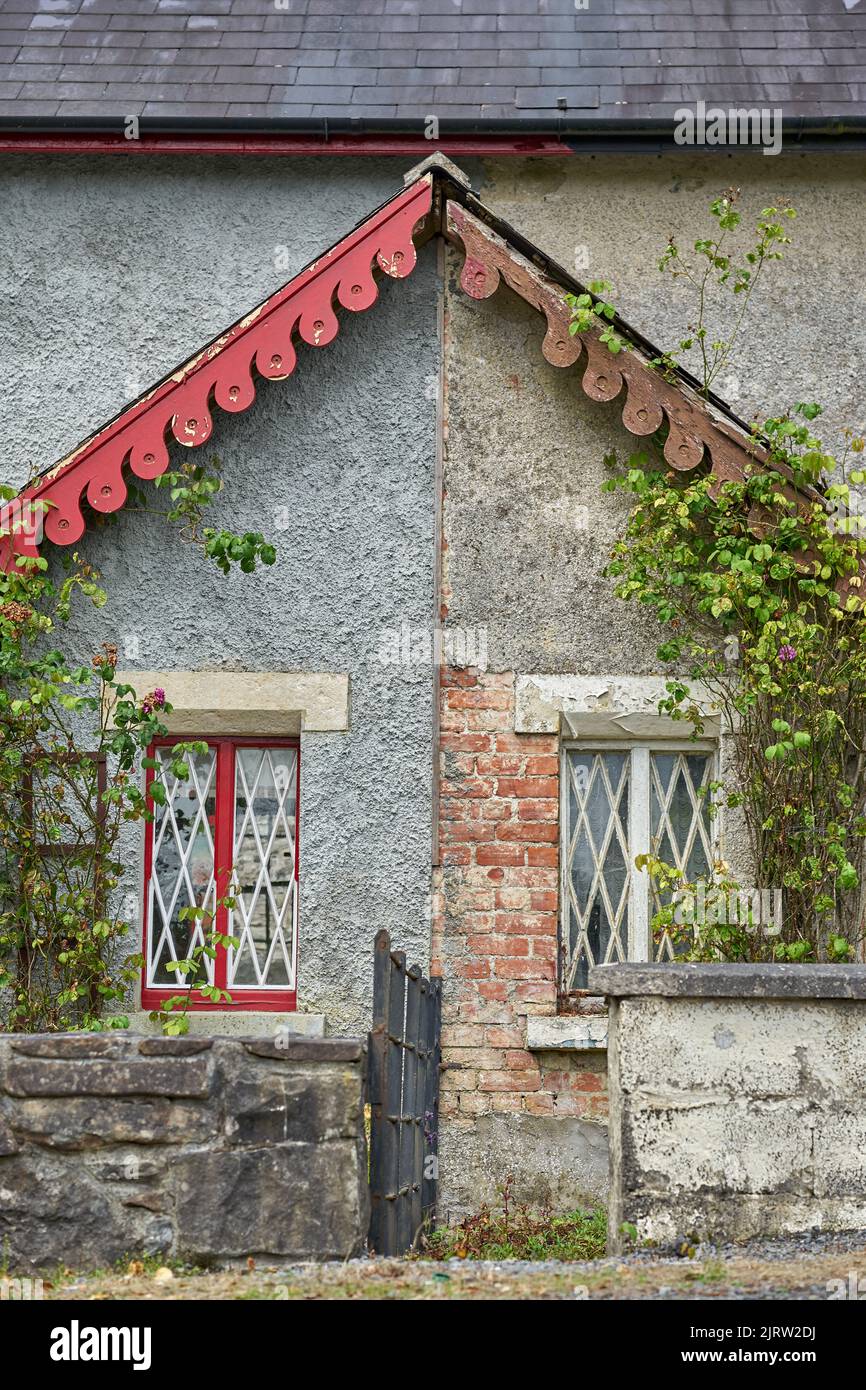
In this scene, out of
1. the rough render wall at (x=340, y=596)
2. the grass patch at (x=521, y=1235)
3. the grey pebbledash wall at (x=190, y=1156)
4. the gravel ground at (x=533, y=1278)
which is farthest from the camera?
the rough render wall at (x=340, y=596)

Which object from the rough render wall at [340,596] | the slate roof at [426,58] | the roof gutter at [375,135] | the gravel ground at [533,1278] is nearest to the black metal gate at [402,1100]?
the gravel ground at [533,1278]

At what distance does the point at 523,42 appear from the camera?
1027cm

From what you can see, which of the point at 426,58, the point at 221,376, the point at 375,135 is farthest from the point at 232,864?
the point at 426,58

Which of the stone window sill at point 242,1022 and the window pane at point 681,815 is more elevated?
the window pane at point 681,815

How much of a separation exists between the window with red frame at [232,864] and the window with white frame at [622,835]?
1.27 meters

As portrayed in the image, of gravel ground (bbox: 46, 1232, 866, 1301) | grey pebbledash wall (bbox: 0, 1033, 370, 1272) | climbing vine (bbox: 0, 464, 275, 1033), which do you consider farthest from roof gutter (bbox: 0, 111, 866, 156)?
gravel ground (bbox: 46, 1232, 866, 1301)

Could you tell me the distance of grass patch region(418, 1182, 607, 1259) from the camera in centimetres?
680

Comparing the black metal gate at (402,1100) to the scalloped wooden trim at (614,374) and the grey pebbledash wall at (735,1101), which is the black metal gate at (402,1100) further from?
the scalloped wooden trim at (614,374)

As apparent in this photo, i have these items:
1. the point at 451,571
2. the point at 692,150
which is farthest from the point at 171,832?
the point at 692,150

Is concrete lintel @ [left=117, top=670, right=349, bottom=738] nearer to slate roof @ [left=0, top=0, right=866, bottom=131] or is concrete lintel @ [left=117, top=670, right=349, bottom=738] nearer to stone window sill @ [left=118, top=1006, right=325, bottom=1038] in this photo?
stone window sill @ [left=118, top=1006, right=325, bottom=1038]

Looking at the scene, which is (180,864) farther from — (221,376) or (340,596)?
(221,376)

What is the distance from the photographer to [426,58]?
33.3 feet

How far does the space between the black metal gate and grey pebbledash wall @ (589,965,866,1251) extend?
0.69 metres

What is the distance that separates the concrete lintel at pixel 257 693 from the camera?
7.64 metres
